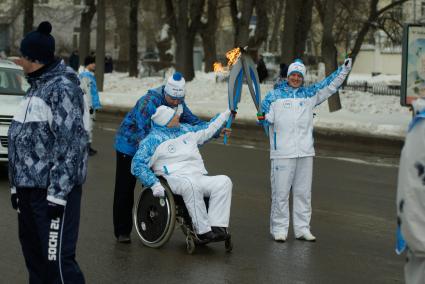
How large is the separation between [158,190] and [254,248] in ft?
3.89

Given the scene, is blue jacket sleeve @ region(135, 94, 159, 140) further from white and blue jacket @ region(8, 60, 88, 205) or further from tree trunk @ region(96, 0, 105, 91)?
tree trunk @ region(96, 0, 105, 91)

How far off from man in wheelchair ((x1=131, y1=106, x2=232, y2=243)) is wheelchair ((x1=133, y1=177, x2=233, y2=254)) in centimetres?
12

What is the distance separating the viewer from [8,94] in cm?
1377

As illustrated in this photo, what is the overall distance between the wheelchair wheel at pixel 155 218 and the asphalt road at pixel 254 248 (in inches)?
4.9

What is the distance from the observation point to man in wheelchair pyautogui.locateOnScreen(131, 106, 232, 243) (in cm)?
827

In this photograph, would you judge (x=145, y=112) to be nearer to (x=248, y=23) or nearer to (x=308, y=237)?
(x=308, y=237)

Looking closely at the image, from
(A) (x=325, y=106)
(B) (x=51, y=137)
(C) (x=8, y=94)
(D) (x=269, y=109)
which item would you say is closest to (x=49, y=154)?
(B) (x=51, y=137)

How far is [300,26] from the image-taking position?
31.9m

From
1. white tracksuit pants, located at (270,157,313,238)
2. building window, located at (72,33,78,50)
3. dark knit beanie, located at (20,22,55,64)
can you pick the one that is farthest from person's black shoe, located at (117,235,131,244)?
building window, located at (72,33,78,50)

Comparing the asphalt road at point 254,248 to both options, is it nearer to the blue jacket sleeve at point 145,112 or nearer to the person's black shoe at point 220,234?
the person's black shoe at point 220,234

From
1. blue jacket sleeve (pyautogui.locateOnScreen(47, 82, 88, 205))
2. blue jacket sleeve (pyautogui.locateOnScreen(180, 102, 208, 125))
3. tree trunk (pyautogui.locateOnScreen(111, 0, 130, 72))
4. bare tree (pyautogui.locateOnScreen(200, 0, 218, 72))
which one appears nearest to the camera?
blue jacket sleeve (pyautogui.locateOnScreen(47, 82, 88, 205))

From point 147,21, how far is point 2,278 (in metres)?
50.1

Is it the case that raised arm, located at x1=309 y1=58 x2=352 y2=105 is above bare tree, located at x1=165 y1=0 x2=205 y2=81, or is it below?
below

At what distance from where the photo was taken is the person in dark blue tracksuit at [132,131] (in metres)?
8.51
